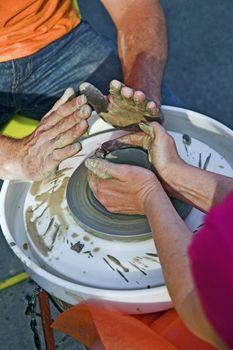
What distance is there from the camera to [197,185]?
1.18 metres

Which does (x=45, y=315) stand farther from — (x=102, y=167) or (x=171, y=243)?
(x=171, y=243)

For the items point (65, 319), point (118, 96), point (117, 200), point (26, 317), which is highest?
point (118, 96)

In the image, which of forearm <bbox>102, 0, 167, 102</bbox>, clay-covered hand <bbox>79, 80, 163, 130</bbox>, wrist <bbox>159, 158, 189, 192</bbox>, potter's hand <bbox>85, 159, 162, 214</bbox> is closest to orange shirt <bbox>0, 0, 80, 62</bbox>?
forearm <bbox>102, 0, 167, 102</bbox>

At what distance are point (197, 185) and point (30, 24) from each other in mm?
783

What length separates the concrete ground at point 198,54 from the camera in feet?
7.79

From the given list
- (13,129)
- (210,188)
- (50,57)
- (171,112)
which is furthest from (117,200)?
(50,57)

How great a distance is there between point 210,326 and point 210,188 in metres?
0.45

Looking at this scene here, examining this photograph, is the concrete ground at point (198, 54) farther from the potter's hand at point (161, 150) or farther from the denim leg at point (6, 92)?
the potter's hand at point (161, 150)

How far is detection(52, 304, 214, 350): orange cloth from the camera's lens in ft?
3.48

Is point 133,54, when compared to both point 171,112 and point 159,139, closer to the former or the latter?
point 171,112

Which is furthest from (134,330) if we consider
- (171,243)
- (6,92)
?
(6,92)

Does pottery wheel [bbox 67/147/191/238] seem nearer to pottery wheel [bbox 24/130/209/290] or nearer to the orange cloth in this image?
pottery wheel [bbox 24/130/209/290]

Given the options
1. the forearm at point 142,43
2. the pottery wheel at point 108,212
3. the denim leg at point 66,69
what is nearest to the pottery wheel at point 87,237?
the pottery wheel at point 108,212

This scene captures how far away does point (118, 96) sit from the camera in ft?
4.28
